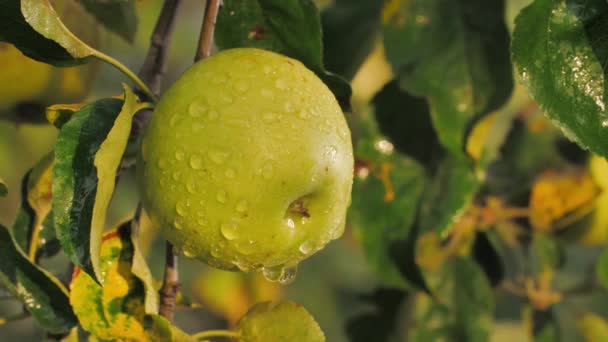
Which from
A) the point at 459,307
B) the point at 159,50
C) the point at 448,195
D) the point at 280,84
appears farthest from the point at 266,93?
the point at 459,307

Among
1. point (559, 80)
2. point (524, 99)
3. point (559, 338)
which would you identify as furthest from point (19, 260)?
point (524, 99)

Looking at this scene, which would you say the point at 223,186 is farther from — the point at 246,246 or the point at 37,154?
the point at 37,154

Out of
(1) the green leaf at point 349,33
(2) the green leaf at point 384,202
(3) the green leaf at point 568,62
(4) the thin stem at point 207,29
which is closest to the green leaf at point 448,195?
(2) the green leaf at point 384,202

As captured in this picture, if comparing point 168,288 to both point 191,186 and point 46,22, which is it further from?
point 46,22

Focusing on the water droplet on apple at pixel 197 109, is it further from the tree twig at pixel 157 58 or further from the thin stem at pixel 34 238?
the thin stem at pixel 34 238

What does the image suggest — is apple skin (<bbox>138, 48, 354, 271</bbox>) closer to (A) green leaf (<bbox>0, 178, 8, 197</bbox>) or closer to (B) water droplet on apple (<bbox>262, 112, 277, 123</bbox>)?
(B) water droplet on apple (<bbox>262, 112, 277, 123</bbox>)
